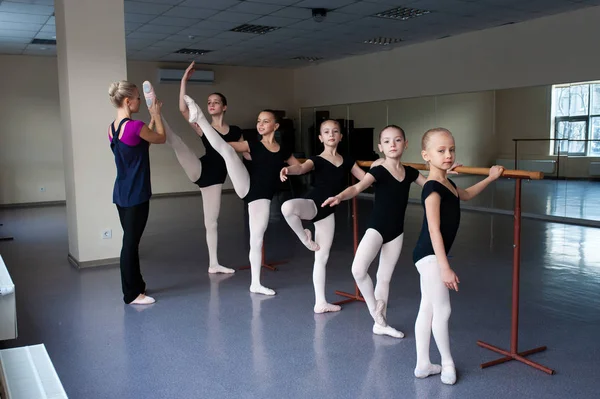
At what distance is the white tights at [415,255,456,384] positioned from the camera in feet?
8.87

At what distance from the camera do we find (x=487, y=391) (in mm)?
2746

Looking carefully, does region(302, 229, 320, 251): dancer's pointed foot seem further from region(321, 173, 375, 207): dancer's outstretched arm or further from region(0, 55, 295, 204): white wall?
region(0, 55, 295, 204): white wall

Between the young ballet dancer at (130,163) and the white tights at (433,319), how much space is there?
2.30 meters

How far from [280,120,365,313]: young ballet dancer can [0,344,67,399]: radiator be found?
1806 mm

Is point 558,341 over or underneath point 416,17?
underneath

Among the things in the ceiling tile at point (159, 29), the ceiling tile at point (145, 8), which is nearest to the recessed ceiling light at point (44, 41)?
the ceiling tile at point (159, 29)

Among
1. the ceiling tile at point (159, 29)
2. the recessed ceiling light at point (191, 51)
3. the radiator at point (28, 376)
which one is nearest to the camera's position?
the radiator at point (28, 376)

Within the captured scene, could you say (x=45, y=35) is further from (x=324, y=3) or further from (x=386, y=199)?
(x=386, y=199)

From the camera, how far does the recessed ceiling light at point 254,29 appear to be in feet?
30.5

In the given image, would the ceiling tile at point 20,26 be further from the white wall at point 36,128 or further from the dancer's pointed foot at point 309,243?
the dancer's pointed foot at point 309,243

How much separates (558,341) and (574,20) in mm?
6499

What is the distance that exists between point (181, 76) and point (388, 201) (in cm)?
1043

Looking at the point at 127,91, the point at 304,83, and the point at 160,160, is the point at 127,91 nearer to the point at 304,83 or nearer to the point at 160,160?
the point at 160,160

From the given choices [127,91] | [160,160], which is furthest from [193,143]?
[127,91]
